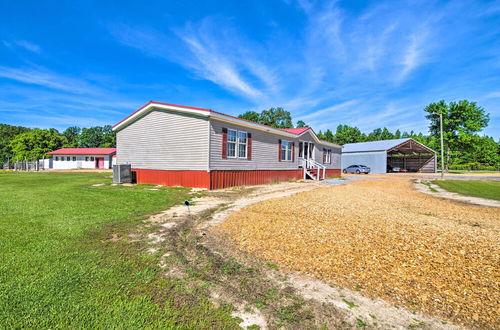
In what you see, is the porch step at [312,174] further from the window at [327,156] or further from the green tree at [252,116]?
the green tree at [252,116]

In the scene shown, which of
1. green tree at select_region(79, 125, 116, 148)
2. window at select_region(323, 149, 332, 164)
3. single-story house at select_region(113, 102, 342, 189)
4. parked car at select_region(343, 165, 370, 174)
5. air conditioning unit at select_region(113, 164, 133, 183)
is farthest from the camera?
green tree at select_region(79, 125, 116, 148)

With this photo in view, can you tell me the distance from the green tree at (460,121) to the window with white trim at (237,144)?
40.2 metres

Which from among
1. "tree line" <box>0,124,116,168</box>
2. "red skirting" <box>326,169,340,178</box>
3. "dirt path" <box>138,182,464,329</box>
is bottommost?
"dirt path" <box>138,182,464,329</box>

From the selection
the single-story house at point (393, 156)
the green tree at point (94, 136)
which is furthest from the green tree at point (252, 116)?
the green tree at point (94, 136)

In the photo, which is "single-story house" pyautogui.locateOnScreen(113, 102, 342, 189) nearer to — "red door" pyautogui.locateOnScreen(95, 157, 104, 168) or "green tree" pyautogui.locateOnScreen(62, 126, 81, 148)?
"red door" pyautogui.locateOnScreen(95, 157, 104, 168)

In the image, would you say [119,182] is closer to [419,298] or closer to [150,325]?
[150,325]

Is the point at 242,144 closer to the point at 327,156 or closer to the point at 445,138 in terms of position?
the point at 327,156

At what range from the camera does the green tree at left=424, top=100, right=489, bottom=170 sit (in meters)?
37.8

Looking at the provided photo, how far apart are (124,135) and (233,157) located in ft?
28.2

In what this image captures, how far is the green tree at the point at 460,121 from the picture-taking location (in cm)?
3778

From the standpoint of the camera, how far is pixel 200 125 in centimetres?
1172

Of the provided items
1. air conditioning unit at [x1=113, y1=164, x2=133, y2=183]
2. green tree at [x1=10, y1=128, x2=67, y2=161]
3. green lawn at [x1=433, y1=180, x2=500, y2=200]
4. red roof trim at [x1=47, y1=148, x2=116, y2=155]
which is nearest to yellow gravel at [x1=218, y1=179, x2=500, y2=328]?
green lawn at [x1=433, y1=180, x2=500, y2=200]

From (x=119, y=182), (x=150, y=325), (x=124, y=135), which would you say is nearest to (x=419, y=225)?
(x=150, y=325)

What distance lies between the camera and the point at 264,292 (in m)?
2.70
